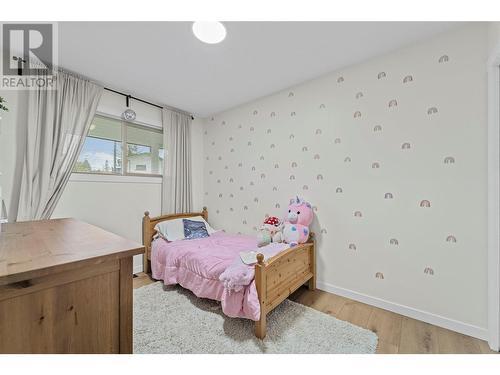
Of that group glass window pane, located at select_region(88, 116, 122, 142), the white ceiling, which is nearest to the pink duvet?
glass window pane, located at select_region(88, 116, 122, 142)

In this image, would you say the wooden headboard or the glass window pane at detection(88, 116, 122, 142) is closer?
the glass window pane at detection(88, 116, 122, 142)

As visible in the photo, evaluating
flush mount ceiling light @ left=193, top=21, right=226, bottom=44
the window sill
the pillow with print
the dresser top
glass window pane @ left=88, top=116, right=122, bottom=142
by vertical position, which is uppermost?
flush mount ceiling light @ left=193, top=21, right=226, bottom=44

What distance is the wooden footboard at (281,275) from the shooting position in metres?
1.60

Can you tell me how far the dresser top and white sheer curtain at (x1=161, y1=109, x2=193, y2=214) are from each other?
1946 millimetres

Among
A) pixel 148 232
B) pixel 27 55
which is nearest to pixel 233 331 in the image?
pixel 148 232

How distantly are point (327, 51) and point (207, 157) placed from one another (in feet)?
7.48

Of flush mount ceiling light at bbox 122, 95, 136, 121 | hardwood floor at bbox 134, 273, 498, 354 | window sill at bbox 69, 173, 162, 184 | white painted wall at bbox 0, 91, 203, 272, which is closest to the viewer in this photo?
hardwood floor at bbox 134, 273, 498, 354

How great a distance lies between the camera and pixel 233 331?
1680 millimetres

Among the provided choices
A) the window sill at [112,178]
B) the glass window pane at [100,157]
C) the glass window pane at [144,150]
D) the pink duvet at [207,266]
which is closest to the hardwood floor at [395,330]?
the pink duvet at [207,266]

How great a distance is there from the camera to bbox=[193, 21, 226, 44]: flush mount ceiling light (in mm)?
1579

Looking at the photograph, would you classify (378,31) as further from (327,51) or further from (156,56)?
(156,56)

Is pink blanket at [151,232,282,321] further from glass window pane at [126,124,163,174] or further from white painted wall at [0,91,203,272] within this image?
glass window pane at [126,124,163,174]

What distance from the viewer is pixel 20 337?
665mm
